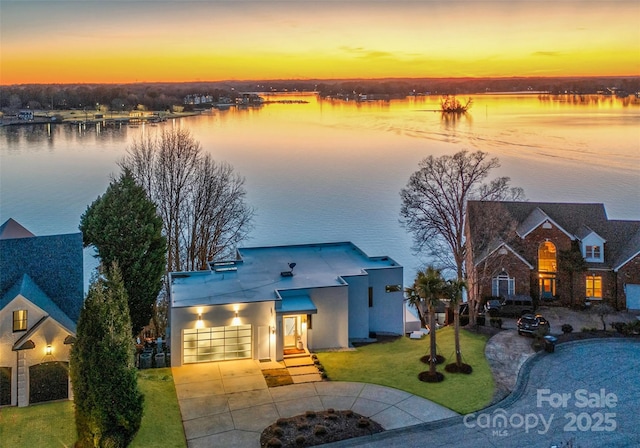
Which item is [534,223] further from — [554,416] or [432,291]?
[554,416]

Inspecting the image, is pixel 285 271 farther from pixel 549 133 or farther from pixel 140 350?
pixel 549 133

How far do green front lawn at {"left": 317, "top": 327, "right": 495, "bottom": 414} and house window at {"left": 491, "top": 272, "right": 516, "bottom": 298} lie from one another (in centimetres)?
629

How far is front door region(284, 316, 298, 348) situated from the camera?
28311mm

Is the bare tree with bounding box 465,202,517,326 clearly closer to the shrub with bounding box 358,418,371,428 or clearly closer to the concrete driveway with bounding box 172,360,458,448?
the concrete driveway with bounding box 172,360,458,448

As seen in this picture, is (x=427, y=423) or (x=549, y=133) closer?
(x=427, y=423)

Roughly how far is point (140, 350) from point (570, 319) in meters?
22.4

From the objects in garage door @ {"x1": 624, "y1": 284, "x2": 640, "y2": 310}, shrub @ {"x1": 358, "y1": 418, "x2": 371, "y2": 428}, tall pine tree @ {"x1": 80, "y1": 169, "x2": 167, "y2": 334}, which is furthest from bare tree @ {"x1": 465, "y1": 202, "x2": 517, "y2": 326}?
tall pine tree @ {"x1": 80, "y1": 169, "x2": 167, "y2": 334}

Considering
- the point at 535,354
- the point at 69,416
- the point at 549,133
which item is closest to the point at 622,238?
the point at 535,354

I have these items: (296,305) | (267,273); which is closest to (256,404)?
(296,305)

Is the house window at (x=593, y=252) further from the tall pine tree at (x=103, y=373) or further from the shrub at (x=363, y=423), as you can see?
the tall pine tree at (x=103, y=373)

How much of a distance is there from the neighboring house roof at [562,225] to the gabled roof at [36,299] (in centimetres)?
2303

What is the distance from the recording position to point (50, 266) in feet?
81.0

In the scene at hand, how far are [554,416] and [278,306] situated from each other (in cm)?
1195

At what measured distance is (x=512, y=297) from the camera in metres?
35.7
